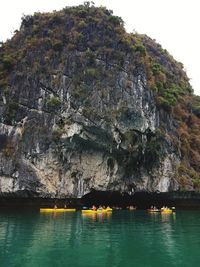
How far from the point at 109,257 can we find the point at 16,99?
2381 centimetres

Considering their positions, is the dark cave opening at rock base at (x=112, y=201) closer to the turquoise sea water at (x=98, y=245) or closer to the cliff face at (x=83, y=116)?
the cliff face at (x=83, y=116)

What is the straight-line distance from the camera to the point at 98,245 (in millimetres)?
16281

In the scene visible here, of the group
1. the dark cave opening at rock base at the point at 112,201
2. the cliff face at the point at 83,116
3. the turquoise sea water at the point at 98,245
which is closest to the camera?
the turquoise sea water at the point at 98,245

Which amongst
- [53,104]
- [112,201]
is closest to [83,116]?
[53,104]

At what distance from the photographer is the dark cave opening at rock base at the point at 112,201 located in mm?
36200

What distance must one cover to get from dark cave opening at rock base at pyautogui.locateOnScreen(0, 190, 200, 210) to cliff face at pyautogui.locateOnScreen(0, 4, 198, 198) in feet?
5.39

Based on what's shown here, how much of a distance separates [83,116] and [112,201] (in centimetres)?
1167

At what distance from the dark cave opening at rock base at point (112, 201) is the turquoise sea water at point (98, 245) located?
39.8 feet

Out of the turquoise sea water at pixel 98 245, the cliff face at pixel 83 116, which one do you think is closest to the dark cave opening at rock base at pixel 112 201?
the cliff face at pixel 83 116

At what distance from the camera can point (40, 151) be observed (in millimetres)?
33562

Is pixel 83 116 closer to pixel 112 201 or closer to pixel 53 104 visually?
pixel 53 104

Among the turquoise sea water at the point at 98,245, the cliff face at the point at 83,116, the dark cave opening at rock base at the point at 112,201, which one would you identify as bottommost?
the turquoise sea water at the point at 98,245

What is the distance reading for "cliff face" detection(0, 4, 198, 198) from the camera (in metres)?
33.4

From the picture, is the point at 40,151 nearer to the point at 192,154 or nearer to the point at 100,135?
the point at 100,135
